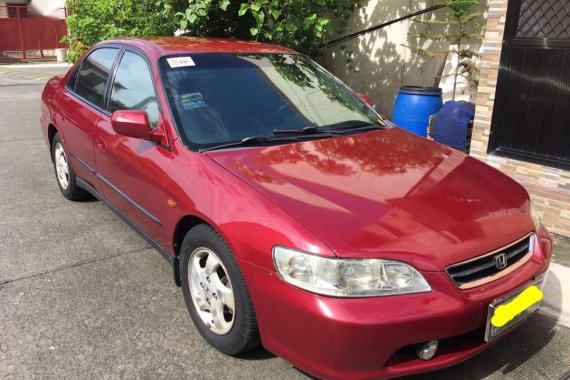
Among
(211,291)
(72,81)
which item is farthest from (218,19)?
(211,291)

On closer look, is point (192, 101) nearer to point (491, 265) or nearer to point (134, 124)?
point (134, 124)

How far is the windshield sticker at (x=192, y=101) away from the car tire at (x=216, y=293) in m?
0.79

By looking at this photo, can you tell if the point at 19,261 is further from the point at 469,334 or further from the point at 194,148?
the point at 469,334

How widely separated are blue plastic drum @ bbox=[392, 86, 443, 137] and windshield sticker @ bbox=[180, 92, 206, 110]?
9.82 ft

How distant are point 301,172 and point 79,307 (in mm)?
1610

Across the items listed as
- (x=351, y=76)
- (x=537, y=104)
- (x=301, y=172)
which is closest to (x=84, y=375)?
(x=301, y=172)

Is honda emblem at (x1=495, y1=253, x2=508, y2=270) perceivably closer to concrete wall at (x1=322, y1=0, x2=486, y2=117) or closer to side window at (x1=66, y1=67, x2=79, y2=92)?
side window at (x1=66, y1=67, x2=79, y2=92)

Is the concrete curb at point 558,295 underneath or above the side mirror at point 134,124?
underneath

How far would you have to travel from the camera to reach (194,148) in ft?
8.95

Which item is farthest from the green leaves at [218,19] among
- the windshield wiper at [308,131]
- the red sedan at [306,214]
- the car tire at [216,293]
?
the car tire at [216,293]

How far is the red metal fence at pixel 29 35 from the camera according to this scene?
2167cm

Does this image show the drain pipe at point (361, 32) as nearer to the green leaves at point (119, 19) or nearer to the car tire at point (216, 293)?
the green leaves at point (119, 19)

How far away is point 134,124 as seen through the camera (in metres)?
2.82

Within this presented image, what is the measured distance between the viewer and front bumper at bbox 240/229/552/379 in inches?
75.8
